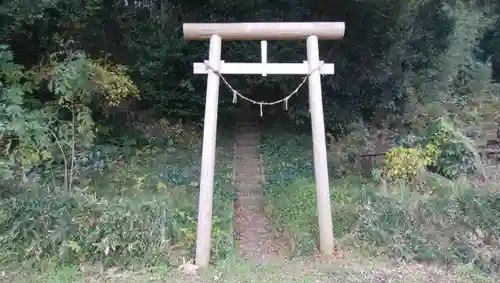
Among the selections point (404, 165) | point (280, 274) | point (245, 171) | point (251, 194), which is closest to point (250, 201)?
point (251, 194)

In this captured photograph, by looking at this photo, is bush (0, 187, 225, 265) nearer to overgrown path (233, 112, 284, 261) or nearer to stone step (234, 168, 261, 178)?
overgrown path (233, 112, 284, 261)

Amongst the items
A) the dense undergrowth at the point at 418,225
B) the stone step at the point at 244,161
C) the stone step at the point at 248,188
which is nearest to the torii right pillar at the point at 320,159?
the dense undergrowth at the point at 418,225

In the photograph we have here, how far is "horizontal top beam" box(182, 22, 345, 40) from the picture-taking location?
6.82 metres

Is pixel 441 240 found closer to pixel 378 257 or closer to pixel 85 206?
pixel 378 257

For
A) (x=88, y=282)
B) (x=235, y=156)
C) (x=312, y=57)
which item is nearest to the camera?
(x=88, y=282)

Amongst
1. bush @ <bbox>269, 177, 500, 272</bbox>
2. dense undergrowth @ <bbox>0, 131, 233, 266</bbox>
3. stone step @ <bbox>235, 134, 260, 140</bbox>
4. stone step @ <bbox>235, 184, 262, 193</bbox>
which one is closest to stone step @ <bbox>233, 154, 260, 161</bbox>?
stone step @ <bbox>235, 134, 260, 140</bbox>

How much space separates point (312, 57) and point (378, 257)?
2755 mm

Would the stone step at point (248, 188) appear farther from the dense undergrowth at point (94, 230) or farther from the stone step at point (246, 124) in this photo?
the stone step at point (246, 124)


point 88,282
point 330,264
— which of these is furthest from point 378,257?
point 88,282

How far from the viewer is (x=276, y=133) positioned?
12609mm

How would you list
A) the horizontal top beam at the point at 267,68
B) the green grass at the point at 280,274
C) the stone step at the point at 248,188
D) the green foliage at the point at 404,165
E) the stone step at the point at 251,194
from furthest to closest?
1. the stone step at the point at 248,188
2. the stone step at the point at 251,194
3. the green foliage at the point at 404,165
4. the horizontal top beam at the point at 267,68
5. the green grass at the point at 280,274

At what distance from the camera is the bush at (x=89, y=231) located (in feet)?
20.4

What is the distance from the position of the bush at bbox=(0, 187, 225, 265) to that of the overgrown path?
1119mm

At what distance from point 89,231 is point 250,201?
3.58 meters
